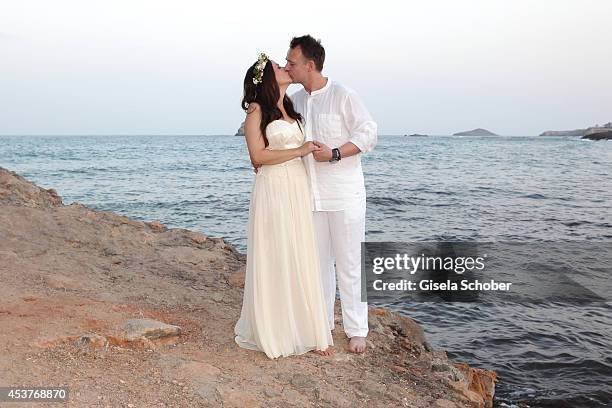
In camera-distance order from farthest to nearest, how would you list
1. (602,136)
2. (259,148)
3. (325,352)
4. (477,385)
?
(602,136) → (477,385) → (325,352) → (259,148)

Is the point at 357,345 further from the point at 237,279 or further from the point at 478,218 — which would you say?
the point at 478,218

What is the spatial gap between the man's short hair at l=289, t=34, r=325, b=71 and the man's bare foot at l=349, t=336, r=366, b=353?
2322 millimetres

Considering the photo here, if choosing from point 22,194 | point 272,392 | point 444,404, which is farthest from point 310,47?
point 22,194

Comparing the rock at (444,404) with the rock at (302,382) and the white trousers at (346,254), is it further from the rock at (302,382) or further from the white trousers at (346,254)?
the rock at (302,382)

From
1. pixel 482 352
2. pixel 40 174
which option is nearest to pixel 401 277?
pixel 482 352

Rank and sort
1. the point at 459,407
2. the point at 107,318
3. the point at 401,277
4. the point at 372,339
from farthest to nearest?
the point at 401,277
the point at 372,339
the point at 107,318
the point at 459,407

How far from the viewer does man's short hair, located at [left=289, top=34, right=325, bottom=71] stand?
420 centimetres

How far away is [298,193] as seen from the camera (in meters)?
4.38

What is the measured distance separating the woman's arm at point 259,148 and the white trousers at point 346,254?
0.63m

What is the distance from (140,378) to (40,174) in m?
29.3

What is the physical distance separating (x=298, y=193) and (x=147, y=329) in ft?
5.31

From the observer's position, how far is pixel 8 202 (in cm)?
862

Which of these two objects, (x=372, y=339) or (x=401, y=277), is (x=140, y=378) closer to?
(x=372, y=339)

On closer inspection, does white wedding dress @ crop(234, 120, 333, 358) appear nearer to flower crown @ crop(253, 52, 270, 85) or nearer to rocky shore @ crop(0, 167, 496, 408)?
rocky shore @ crop(0, 167, 496, 408)
